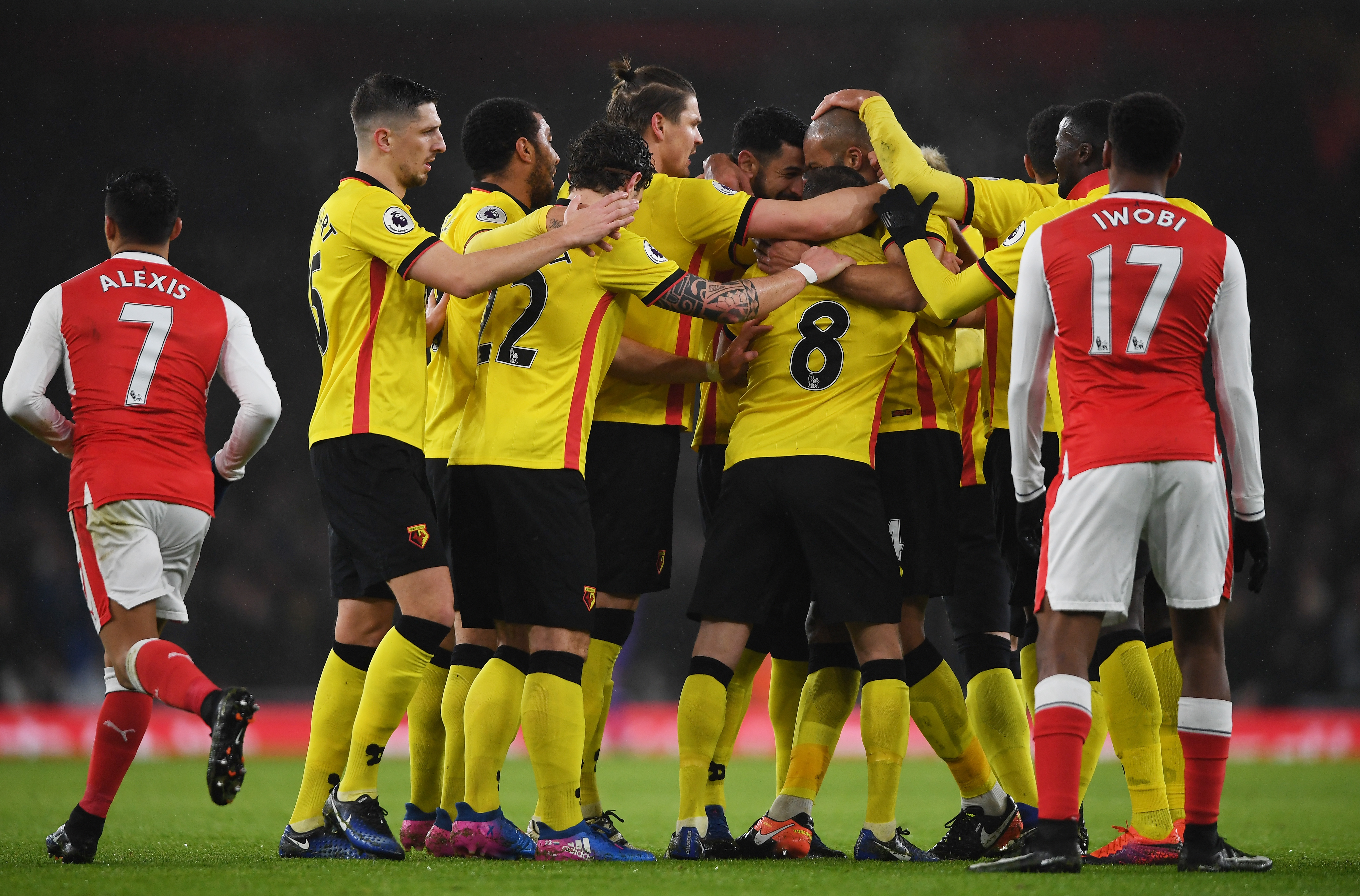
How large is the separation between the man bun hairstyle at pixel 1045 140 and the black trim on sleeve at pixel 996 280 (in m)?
1.27

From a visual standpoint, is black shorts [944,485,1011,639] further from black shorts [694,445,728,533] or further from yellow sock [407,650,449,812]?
yellow sock [407,650,449,812]

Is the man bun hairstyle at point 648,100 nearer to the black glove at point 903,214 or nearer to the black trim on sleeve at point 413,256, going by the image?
the black glove at point 903,214

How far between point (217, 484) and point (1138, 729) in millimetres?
3449

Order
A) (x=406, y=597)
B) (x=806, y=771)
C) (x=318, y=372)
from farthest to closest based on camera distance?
(x=318, y=372) → (x=806, y=771) → (x=406, y=597)

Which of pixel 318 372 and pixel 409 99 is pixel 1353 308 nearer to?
pixel 318 372

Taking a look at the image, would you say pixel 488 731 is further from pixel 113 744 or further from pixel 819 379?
pixel 819 379

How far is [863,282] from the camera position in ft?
14.9

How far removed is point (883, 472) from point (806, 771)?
1.12 metres

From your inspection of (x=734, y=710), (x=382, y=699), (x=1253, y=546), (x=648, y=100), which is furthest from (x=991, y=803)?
(x=648, y=100)

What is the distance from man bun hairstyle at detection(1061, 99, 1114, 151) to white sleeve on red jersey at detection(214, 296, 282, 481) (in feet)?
10.3

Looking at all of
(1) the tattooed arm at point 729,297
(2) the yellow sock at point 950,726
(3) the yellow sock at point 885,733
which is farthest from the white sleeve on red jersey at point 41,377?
(2) the yellow sock at point 950,726

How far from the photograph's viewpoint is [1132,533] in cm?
361

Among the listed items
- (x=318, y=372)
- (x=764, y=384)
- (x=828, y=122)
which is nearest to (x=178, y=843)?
(x=764, y=384)

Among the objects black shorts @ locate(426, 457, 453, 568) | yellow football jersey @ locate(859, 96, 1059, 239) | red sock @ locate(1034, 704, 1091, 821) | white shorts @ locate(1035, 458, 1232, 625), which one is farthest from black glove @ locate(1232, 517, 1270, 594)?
black shorts @ locate(426, 457, 453, 568)
